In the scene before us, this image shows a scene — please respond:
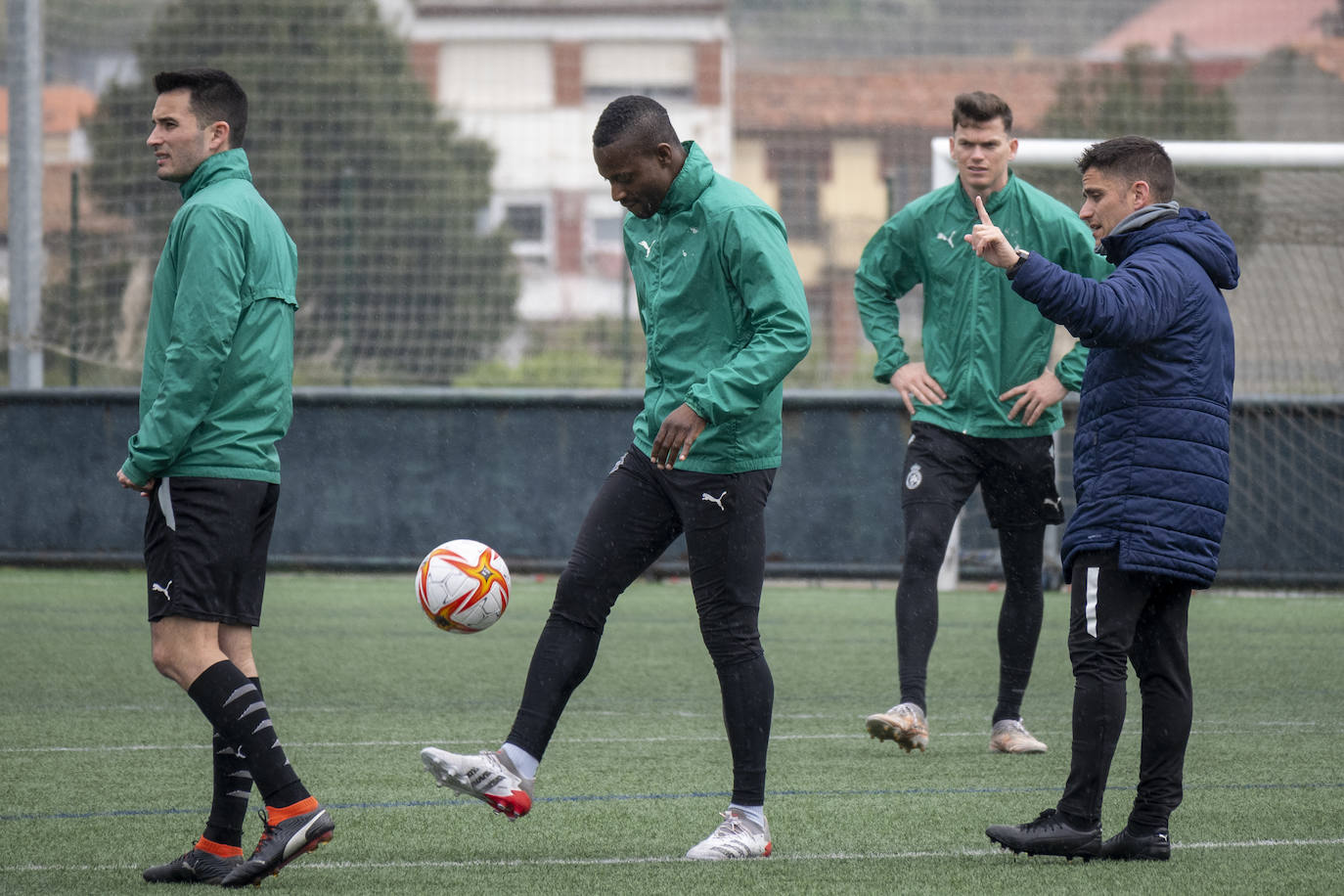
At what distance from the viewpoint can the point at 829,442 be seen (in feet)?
41.4

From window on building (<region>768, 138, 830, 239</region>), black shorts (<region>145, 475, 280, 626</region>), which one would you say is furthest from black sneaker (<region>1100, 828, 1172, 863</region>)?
window on building (<region>768, 138, 830, 239</region>)

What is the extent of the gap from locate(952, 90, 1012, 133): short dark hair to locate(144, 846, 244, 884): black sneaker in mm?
3824

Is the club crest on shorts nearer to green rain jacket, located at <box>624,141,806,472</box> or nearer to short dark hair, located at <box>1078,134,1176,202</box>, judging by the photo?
green rain jacket, located at <box>624,141,806,472</box>

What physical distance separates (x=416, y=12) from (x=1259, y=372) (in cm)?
1898

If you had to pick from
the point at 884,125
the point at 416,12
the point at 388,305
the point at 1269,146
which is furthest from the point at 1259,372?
the point at 416,12

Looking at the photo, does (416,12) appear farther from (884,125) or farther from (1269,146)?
(1269,146)

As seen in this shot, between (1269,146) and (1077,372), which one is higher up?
(1269,146)

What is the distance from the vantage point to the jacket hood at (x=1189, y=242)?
456 cm

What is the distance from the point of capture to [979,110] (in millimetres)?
6383

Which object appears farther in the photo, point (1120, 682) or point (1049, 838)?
point (1120, 682)

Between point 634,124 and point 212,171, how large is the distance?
1.11 meters

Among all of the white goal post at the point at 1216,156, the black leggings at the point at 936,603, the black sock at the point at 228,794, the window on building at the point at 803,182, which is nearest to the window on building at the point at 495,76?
the window on building at the point at 803,182

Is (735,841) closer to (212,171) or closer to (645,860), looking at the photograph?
(645,860)

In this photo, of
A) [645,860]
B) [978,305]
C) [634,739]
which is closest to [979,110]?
[978,305]
